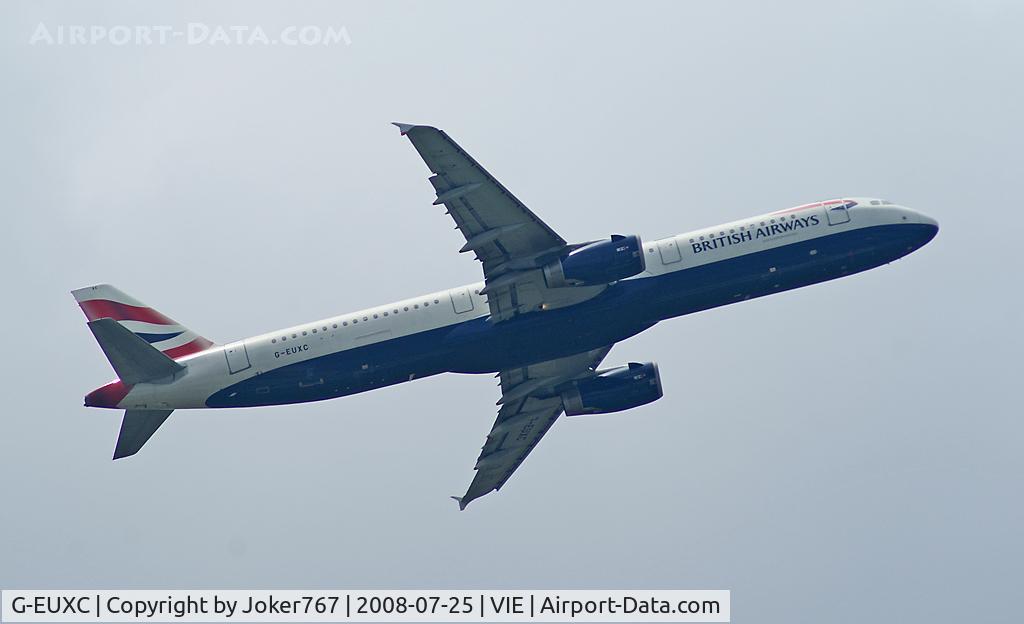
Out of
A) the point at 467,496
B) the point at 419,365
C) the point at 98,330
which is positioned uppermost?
the point at 98,330

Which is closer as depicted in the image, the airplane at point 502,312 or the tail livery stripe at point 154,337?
the airplane at point 502,312

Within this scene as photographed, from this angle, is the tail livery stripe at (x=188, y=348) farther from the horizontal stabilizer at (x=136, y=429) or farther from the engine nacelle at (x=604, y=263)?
the engine nacelle at (x=604, y=263)

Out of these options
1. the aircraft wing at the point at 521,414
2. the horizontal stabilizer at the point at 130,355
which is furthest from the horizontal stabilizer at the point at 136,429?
the aircraft wing at the point at 521,414

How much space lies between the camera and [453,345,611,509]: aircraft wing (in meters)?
74.9

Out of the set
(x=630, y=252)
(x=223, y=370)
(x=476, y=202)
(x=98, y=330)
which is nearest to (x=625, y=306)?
(x=630, y=252)

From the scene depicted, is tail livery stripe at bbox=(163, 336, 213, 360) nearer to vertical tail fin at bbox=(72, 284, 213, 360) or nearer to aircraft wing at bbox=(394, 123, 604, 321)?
vertical tail fin at bbox=(72, 284, 213, 360)

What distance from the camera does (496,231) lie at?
66.1 metres

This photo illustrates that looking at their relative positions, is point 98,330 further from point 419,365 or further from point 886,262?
point 886,262

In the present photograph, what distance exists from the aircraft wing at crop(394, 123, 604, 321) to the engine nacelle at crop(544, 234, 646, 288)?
87 cm

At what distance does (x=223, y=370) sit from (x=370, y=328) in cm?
695

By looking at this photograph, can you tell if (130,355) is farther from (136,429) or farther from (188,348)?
(188,348)

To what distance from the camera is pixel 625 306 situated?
223 ft

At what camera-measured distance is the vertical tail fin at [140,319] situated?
70.4 metres

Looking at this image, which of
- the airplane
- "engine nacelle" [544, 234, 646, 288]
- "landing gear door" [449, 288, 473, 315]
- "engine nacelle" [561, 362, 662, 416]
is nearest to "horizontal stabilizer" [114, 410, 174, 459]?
the airplane
